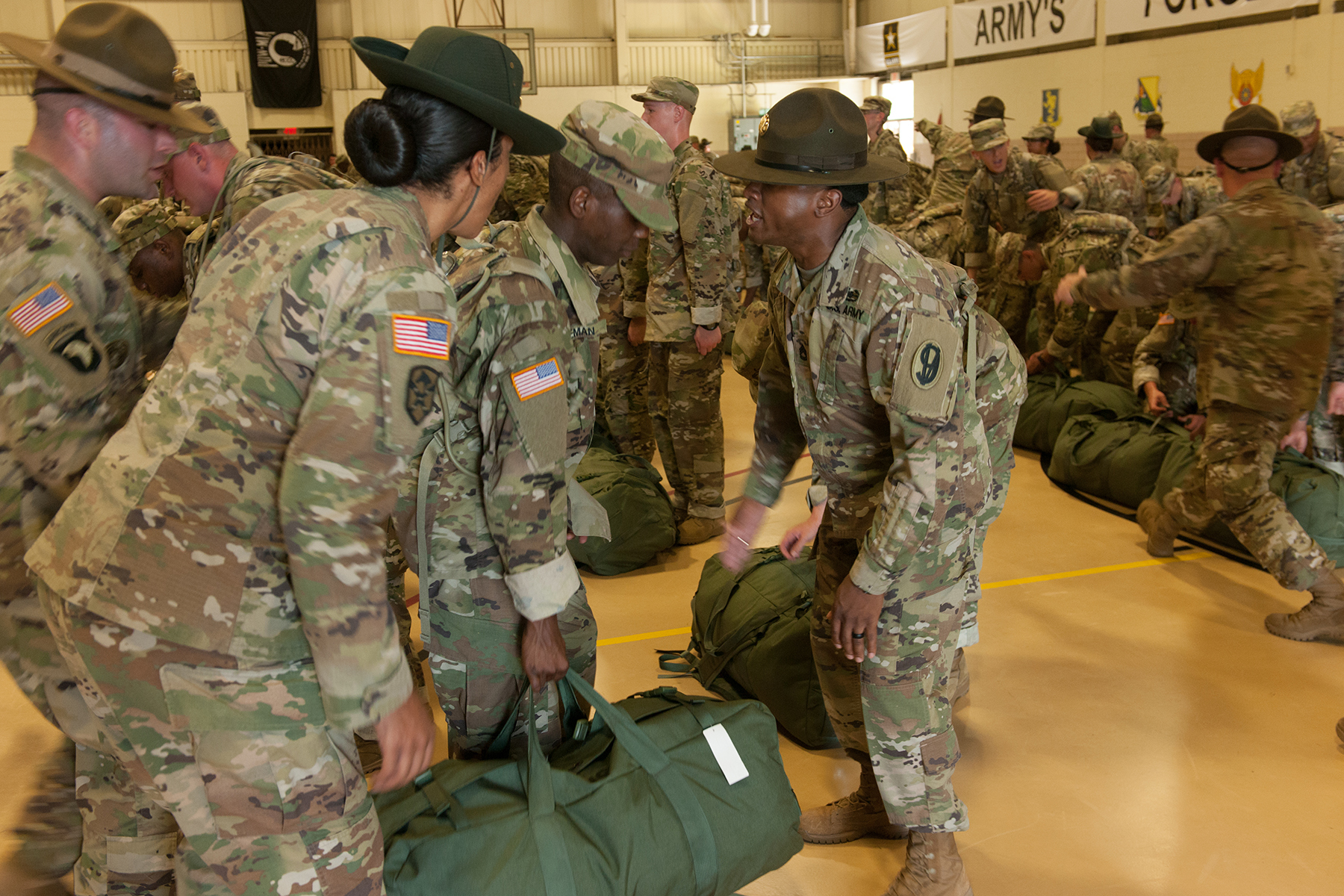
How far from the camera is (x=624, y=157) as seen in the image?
1.97 metres

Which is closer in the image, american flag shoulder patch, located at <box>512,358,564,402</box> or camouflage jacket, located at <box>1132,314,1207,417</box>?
american flag shoulder patch, located at <box>512,358,564,402</box>

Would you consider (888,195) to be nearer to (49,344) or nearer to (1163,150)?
(1163,150)

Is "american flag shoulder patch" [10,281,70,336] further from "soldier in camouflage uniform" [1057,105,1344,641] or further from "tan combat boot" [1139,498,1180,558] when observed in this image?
"tan combat boot" [1139,498,1180,558]

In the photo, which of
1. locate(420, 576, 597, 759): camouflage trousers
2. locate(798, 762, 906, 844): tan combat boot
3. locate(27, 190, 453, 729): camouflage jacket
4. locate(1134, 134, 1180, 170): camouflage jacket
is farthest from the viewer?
locate(1134, 134, 1180, 170): camouflage jacket

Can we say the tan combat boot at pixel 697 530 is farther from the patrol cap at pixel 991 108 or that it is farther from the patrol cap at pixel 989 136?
the patrol cap at pixel 991 108

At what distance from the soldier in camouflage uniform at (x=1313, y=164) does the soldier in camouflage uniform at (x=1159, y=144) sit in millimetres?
1927

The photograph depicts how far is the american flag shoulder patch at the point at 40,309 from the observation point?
1650 mm

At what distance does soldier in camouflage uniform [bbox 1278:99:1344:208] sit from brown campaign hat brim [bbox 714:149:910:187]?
6344mm

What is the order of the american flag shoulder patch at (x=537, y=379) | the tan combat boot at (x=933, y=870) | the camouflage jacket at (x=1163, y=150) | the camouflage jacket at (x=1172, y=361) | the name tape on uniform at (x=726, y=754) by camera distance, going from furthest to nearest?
1. the camouflage jacket at (x=1163, y=150)
2. the camouflage jacket at (x=1172, y=361)
3. the tan combat boot at (x=933, y=870)
4. the name tape on uniform at (x=726, y=754)
5. the american flag shoulder patch at (x=537, y=379)

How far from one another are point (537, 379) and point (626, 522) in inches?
110

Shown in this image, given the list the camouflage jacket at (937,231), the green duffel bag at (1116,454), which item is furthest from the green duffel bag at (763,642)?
the camouflage jacket at (937,231)

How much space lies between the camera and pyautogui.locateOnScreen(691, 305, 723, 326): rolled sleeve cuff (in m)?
4.80

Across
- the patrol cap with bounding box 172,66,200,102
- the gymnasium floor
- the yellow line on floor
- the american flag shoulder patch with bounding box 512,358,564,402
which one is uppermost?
the patrol cap with bounding box 172,66,200,102

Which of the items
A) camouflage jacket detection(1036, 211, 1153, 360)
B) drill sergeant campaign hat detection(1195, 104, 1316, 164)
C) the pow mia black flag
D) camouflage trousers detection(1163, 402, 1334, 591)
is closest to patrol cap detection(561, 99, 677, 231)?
drill sergeant campaign hat detection(1195, 104, 1316, 164)
